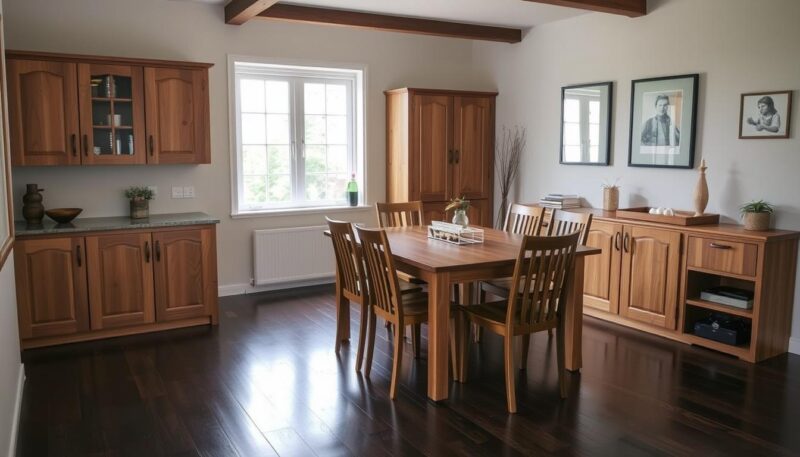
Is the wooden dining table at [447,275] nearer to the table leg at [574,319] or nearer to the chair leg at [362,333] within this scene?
the table leg at [574,319]

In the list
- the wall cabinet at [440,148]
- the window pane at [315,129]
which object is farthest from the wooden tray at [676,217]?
the window pane at [315,129]

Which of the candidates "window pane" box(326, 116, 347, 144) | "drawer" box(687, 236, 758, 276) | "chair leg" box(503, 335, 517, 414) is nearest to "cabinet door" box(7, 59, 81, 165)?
"window pane" box(326, 116, 347, 144)

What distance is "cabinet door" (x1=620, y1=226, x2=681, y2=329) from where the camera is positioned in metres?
4.30

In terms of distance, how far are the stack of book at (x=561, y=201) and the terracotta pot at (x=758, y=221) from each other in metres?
1.57

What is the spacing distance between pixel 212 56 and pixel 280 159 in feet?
3.58

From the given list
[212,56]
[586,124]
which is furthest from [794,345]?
[212,56]

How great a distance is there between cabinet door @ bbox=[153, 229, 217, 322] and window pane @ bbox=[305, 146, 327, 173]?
159 centimetres

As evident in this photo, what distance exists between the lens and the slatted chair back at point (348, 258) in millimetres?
3551

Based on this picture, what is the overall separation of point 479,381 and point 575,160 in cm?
275

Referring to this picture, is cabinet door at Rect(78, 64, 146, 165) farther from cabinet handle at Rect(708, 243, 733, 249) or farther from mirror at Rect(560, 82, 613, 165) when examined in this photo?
cabinet handle at Rect(708, 243, 733, 249)

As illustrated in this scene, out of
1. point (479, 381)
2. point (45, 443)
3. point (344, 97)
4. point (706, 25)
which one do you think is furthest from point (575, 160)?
point (45, 443)

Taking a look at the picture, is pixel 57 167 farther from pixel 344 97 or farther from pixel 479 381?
pixel 479 381

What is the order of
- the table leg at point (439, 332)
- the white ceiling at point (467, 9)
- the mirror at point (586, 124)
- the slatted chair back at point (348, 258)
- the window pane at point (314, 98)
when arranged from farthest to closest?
the window pane at point (314, 98)
the mirror at point (586, 124)
the white ceiling at point (467, 9)
the slatted chair back at point (348, 258)
the table leg at point (439, 332)

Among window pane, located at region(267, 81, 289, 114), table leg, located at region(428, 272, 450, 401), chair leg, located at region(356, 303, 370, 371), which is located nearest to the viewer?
table leg, located at region(428, 272, 450, 401)
